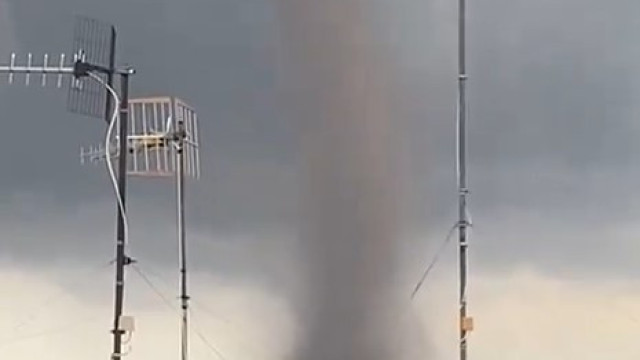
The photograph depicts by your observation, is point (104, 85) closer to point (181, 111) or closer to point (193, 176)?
point (181, 111)

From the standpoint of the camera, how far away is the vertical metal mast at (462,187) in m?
6.76

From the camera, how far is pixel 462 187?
22.8 ft

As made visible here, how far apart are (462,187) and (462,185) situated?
3 centimetres

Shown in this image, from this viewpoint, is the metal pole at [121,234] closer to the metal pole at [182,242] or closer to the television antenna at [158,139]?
the television antenna at [158,139]

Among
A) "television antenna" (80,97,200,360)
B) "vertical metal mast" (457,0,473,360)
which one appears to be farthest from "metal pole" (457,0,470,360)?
"television antenna" (80,97,200,360)

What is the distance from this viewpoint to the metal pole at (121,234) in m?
5.53

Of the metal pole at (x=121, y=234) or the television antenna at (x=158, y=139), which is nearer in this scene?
the metal pole at (x=121, y=234)

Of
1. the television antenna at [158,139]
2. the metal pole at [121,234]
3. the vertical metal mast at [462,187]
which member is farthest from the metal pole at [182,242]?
the vertical metal mast at [462,187]

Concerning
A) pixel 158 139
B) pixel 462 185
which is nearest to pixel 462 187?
pixel 462 185

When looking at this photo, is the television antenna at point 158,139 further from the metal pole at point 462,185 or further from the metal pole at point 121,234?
the metal pole at point 462,185

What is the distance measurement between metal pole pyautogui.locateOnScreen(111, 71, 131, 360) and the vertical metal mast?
7.96 ft

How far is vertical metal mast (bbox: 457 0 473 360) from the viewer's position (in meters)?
6.76

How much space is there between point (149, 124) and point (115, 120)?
0.85 metres

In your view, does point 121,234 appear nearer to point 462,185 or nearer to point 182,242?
point 182,242
